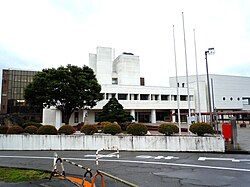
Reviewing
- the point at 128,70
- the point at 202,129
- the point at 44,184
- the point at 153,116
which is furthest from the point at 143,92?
the point at 44,184

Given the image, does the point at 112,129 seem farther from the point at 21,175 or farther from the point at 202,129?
the point at 21,175

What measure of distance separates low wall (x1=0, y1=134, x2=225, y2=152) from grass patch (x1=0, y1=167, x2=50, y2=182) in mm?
7517

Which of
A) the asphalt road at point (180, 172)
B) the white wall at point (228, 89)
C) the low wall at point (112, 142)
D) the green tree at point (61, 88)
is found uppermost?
the white wall at point (228, 89)

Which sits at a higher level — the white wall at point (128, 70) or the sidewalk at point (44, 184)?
the white wall at point (128, 70)

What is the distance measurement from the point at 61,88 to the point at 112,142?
16.4 m

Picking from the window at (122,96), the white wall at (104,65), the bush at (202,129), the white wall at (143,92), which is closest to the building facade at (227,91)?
the white wall at (143,92)

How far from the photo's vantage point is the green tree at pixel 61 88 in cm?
3134

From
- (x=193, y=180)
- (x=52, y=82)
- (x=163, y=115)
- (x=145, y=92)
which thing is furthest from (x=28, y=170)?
(x=163, y=115)

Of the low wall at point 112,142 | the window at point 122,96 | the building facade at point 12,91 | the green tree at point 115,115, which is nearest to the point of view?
the low wall at point 112,142

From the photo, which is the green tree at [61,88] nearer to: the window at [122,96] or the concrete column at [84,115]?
the concrete column at [84,115]

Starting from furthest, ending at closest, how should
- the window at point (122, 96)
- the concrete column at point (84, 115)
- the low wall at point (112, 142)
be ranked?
the window at point (122, 96)
the concrete column at point (84, 115)
the low wall at point (112, 142)

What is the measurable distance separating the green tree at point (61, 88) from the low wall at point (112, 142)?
12.6 m

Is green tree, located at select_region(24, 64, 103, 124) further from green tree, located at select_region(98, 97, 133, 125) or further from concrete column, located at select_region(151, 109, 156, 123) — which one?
concrete column, located at select_region(151, 109, 156, 123)

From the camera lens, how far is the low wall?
15.0 meters
